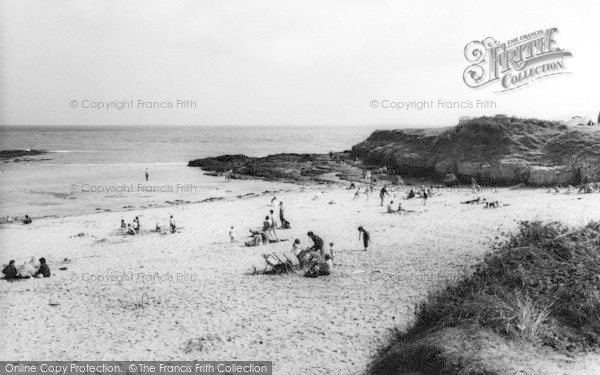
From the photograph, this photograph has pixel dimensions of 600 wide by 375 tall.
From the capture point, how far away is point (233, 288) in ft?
41.0

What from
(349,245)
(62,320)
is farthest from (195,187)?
(62,320)

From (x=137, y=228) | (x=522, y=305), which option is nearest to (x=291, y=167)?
(x=137, y=228)

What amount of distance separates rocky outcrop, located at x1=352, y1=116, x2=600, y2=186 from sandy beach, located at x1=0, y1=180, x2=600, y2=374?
25.8 feet

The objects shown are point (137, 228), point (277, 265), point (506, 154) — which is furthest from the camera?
point (506, 154)

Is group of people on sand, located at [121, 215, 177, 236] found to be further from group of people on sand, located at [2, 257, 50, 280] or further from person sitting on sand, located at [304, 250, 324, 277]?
person sitting on sand, located at [304, 250, 324, 277]

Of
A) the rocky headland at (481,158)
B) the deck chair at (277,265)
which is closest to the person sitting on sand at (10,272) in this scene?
the deck chair at (277,265)

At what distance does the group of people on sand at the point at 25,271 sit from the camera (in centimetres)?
1392

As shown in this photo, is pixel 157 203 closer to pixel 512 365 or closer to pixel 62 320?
pixel 62 320

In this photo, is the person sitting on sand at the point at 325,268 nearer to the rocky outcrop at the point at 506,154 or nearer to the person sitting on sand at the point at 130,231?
the person sitting on sand at the point at 130,231

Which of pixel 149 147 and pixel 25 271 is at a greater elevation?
pixel 149 147

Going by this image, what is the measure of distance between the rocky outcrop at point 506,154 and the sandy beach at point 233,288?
25.8 ft

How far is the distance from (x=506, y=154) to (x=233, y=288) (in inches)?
1071

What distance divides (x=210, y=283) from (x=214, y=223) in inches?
383

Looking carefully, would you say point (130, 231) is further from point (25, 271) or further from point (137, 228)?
point (25, 271)
